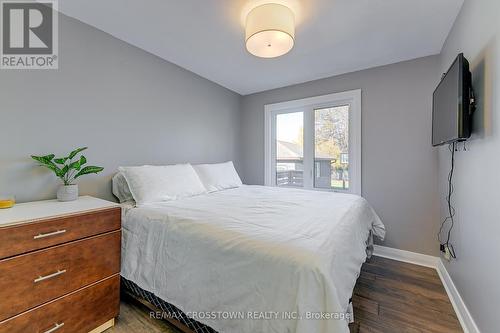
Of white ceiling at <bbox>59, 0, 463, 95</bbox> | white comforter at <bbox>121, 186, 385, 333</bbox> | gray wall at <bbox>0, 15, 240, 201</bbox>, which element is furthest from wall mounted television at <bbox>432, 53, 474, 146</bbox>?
gray wall at <bbox>0, 15, 240, 201</bbox>

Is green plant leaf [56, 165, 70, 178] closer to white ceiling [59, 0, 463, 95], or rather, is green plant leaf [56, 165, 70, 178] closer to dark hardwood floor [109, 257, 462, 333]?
dark hardwood floor [109, 257, 462, 333]

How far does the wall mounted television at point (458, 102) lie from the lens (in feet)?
4.41

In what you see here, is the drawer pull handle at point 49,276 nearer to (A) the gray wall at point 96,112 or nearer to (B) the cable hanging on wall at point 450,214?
(A) the gray wall at point 96,112

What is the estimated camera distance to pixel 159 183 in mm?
1998

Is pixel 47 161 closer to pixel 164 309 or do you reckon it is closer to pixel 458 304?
pixel 164 309

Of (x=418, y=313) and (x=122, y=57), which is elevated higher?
(x=122, y=57)

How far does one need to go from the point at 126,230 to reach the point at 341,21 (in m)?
2.54

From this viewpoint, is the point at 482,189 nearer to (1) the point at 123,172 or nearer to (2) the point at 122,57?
(1) the point at 123,172

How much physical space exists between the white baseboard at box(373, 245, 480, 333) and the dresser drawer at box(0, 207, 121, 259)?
2.49m

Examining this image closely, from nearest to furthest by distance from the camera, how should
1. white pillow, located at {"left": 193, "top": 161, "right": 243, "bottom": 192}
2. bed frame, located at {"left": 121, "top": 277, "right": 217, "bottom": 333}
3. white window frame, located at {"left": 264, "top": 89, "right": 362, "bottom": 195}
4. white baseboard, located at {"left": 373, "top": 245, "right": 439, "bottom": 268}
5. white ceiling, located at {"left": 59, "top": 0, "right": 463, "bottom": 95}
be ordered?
bed frame, located at {"left": 121, "top": 277, "right": 217, "bottom": 333}, white ceiling, located at {"left": 59, "top": 0, "right": 463, "bottom": 95}, white baseboard, located at {"left": 373, "top": 245, "right": 439, "bottom": 268}, white pillow, located at {"left": 193, "top": 161, "right": 243, "bottom": 192}, white window frame, located at {"left": 264, "top": 89, "right": 362, "bottom": 195}

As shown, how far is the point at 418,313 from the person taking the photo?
1.63 meters

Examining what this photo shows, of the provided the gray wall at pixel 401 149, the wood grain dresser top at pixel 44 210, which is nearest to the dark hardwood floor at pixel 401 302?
the gray wall at pixel 401 149

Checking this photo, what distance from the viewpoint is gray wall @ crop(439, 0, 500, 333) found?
1158 mm

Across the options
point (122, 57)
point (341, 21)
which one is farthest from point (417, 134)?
point (122, 57)
